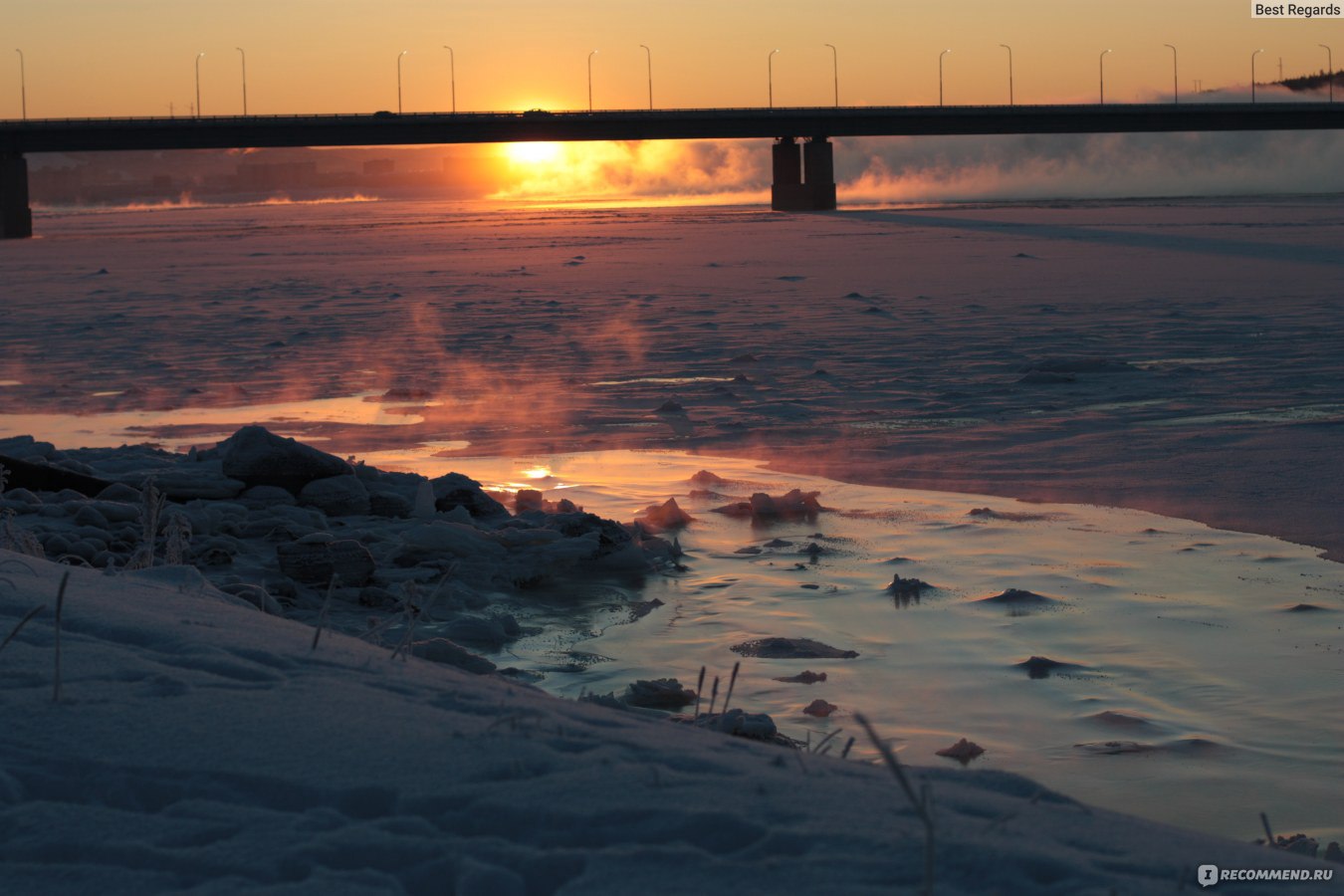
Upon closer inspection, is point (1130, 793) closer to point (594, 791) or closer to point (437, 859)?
point (594, 791)

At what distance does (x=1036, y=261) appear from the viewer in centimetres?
2742

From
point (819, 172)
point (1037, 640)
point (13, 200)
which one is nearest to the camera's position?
Answer: point (1037, 640)

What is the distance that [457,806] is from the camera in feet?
7.64

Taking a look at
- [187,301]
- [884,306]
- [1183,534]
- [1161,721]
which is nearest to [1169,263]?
[884,306]

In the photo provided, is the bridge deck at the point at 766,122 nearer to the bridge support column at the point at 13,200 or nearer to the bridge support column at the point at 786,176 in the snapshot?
the bridge support column at the point at 786,176

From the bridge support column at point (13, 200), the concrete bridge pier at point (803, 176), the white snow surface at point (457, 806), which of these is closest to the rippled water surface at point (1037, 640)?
the white snow surface at point (457, 806)

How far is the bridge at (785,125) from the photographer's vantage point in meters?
89.6

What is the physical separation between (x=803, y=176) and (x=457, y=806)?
309 feet

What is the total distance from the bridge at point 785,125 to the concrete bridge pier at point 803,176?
64 mm

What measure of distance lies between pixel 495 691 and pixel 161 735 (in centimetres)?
74

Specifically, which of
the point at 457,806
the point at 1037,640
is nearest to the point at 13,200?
the point at 1037,640

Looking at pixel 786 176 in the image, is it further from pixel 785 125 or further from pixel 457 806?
pixel 457 806

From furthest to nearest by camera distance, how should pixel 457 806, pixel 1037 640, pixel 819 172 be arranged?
pixel 819 172, pixel 1037 640, pixel 457 806

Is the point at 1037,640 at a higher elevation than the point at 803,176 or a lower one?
lower
